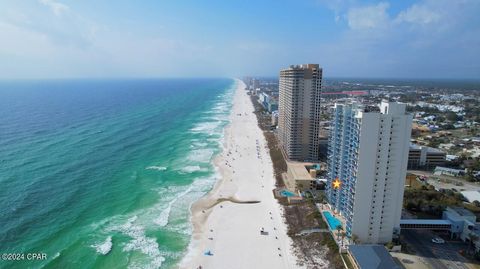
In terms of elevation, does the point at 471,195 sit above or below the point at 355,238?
below

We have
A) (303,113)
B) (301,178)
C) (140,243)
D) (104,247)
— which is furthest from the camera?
(303,113)

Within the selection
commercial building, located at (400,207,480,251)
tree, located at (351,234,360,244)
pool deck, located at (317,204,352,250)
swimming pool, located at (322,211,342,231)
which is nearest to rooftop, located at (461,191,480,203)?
commercial building, located at (400,207,480,251)

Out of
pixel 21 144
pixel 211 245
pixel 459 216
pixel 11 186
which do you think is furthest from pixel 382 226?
pixel 21 144

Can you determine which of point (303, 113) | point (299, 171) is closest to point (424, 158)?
point (303, 113)

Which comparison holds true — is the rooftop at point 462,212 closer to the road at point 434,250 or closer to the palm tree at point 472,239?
the palm tree at point 472,239

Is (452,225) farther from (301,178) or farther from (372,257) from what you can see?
(301,178)

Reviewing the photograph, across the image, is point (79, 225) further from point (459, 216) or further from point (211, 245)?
point (459, 216)

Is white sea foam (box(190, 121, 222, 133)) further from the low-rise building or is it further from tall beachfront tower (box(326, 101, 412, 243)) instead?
tall beachfront tower (box(326, 101, 412, 243))

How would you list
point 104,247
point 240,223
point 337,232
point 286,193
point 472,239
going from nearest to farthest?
point 472,239 < point 104,247 < point 337,232 < point 240,223 < point 286,193
